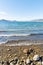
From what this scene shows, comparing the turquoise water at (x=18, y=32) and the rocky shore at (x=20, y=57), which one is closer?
the rocky shore at (x=20, y=57)

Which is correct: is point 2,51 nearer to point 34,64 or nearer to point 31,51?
point 31,51

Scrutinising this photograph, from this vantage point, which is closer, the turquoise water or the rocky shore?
the rocky shore

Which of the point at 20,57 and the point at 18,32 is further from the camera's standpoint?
the point at 18,32

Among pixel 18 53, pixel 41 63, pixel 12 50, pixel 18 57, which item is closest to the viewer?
pixel 41 63

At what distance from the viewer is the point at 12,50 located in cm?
841

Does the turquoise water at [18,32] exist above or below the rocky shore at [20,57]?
Result: below

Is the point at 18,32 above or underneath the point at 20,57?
underneath

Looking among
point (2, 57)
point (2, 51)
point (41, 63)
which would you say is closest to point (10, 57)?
point (2, 57)

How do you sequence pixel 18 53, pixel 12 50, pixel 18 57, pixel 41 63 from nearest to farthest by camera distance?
pixel 41 63 < pixel 18 57 < pixel 18 53 < pixel 12 50

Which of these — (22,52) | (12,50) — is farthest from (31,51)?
(12,50)

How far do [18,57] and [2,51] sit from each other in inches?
48.9

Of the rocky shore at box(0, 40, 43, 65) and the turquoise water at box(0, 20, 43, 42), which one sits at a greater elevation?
the rocky shore at box(0, 40, 43, 65)

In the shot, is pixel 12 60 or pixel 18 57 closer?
pixel 12 60

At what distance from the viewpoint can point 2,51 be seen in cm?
829
